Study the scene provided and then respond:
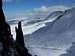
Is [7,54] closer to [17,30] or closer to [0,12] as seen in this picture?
[0,12]

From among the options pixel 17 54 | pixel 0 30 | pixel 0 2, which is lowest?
pixel 17 54

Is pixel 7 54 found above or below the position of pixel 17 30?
below

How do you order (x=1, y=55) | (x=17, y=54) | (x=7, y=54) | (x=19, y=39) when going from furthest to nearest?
1. (x=19, y=39)
2. (x=17, y=54)
3. (x=7, y=54)
4. (x=1, y=55)

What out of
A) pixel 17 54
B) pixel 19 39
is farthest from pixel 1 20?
pixel 19 39

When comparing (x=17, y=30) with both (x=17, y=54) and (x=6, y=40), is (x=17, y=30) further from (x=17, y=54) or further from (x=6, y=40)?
(x=6, y=40)

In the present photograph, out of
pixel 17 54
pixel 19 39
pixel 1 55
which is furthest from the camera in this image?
pixel 19 39

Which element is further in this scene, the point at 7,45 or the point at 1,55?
the point at 7,45

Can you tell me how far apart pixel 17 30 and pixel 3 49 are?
6.65 m

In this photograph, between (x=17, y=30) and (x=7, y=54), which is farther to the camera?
(x=17, y=30)

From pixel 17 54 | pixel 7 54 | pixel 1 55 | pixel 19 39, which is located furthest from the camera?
pixel 19 39

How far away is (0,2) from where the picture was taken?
42.7 feet

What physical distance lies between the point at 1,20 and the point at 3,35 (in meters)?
0.84

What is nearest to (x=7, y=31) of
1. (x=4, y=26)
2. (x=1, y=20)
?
(x=4, y=26)

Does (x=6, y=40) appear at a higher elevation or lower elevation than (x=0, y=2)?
lower
